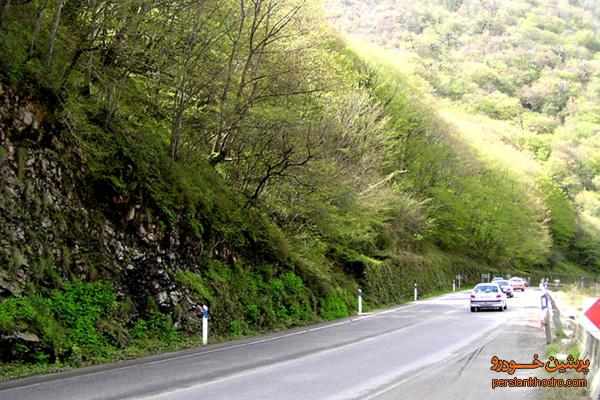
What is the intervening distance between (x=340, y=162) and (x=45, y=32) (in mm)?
14366

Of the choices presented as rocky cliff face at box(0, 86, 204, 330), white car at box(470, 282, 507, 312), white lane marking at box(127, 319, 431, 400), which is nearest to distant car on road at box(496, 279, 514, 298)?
white car at box(470, 282, 507, 312)

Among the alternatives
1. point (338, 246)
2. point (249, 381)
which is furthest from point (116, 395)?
point (338, 246)

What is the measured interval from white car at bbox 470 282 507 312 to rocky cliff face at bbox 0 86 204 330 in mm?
17420

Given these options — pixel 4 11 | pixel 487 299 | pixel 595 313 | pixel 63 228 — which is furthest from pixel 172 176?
pixel 487 299

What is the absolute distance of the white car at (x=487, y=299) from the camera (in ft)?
99.4

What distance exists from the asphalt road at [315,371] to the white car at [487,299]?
1137 centimetres

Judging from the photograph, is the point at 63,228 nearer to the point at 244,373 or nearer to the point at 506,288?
the point at 244,373

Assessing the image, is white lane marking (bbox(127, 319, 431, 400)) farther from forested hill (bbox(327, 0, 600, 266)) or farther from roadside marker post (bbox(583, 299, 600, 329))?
forested hill (bbox(327, 0, 600, 266))

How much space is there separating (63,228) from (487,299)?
22107 millimetres

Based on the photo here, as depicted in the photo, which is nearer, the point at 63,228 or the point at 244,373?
the point at 244,373

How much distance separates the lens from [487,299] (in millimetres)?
30359

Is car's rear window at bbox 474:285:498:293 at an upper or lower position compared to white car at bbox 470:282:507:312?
upper

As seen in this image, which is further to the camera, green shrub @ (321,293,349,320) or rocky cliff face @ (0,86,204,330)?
green shrub @ (321,293,349,320)

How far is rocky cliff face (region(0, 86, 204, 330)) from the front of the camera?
13438 millimetres
